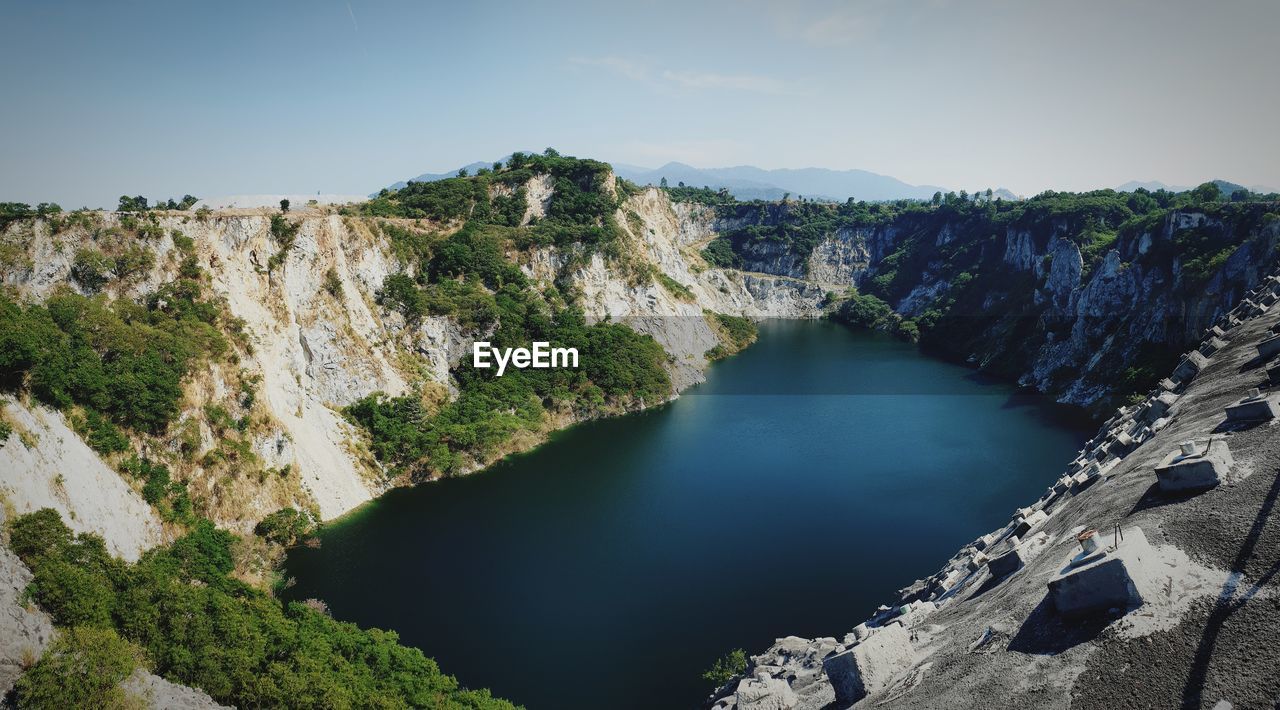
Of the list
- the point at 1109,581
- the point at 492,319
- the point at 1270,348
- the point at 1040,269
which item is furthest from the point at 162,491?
the point at 1040,269

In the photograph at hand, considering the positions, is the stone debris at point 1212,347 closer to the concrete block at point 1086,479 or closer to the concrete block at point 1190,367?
the concrete block at point 1190,367

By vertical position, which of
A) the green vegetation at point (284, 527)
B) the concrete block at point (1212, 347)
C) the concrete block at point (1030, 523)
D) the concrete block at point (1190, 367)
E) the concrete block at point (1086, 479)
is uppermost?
the concrete block at point (1212, 347)

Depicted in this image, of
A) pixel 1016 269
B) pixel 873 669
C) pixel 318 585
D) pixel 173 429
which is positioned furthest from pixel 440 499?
pixel 1016 269

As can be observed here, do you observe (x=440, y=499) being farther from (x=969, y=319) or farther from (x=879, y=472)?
(x=969, y=319)

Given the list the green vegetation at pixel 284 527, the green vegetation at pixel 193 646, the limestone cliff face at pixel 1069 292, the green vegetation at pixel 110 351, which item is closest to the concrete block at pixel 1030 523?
the green vegetation at pixel 193 646

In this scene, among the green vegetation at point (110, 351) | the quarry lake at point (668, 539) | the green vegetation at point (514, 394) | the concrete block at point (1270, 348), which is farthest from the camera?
the green vegetation at point (514, 394)

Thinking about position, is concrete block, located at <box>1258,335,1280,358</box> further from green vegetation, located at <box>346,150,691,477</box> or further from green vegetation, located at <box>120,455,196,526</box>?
Answer: green vegetation, located at <box>120,455,196,526</box>

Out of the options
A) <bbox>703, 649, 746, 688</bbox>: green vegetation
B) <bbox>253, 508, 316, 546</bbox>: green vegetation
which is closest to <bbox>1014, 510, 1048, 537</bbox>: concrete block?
<bbox>703, 649, 746, 688</bbox>: green vegetation
